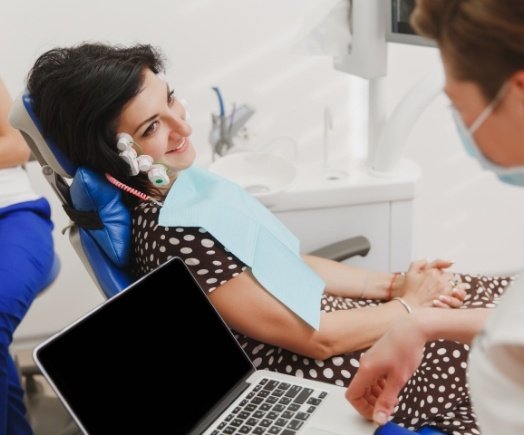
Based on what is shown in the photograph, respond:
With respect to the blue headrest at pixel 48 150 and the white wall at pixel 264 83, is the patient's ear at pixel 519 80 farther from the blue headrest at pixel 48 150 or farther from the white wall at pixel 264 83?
the white wall at pixel 264 83

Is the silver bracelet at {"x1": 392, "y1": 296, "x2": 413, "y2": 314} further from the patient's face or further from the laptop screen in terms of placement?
the patient's face

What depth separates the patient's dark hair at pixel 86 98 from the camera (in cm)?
123

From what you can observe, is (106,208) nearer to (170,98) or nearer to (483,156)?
(170,98)

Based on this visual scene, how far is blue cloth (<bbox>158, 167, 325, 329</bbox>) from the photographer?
124 cm

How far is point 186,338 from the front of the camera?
112 cm

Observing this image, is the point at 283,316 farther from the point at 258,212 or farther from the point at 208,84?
the point at 208,84

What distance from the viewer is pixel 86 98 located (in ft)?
4.01

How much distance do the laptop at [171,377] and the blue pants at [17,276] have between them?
1.92 ft

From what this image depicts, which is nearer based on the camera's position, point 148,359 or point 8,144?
point 148,359

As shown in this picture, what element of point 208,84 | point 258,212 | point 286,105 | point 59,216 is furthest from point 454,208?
point 59,216

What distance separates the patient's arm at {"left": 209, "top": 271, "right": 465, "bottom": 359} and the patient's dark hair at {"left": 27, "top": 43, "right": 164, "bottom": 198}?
33cm

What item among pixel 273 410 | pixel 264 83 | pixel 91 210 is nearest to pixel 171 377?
pixel 273 410

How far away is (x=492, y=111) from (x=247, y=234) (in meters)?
0.75

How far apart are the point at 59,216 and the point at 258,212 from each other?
1.10m
